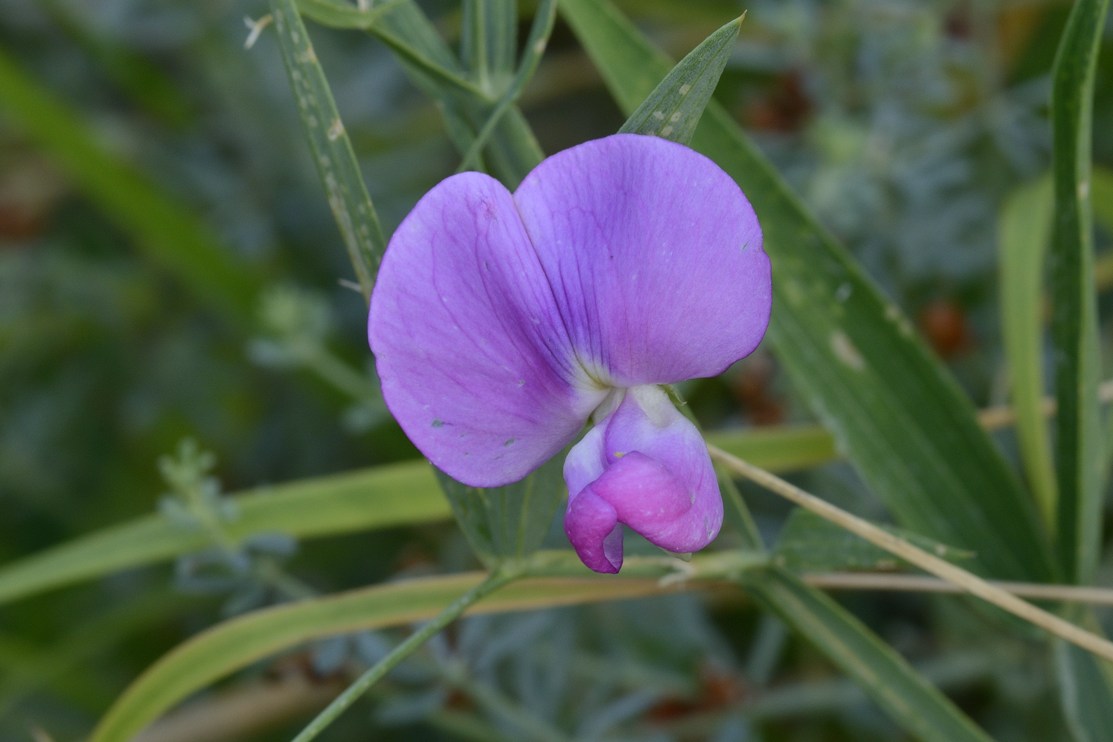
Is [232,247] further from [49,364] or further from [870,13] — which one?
[870,13]

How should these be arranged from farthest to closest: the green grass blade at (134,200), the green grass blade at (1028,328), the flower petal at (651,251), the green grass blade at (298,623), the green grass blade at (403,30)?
the green grass blade at (134,200) < the green grass blade at (1028,328) < the green grass blade at (298,623) < the green grass blade at (403,30) < the flower petal at (651,251)

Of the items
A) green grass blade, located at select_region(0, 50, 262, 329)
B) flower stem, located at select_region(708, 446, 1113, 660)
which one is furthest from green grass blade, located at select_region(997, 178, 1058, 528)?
green grass blade, located at select_region(0, 50, 262, 329)

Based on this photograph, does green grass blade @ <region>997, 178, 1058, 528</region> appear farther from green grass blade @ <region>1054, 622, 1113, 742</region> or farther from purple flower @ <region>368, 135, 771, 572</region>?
purple flower @ <region>368, 135, 771, 572</region>

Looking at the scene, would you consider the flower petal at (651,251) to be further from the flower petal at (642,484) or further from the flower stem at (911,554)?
the flower stem at (911,554)

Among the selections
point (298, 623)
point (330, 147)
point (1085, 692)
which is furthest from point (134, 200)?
point (1085, 692)

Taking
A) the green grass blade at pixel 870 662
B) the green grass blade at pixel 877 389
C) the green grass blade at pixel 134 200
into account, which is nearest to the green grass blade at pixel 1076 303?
the green grass blade at pixel 877 389

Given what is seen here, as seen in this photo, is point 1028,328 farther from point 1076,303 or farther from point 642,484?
point 642,484
